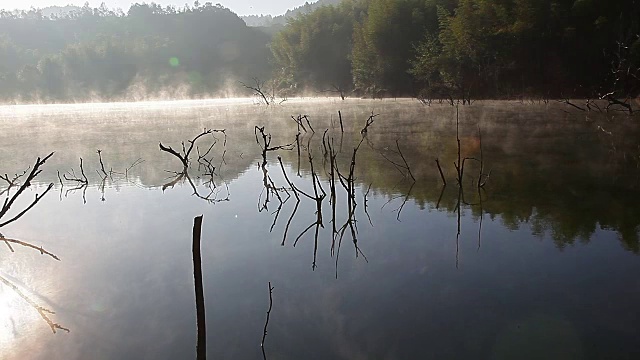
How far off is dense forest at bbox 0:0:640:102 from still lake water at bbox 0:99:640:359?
859 centimetres

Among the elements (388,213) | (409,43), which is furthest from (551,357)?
(409,43)

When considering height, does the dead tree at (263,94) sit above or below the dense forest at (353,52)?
below

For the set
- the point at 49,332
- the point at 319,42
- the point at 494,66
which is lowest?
the point at 49,332

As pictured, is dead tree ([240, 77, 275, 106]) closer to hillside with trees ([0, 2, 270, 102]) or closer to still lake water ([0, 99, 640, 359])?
hillside with trees ([0, 2, 270, 102])

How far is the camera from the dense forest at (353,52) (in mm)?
28094

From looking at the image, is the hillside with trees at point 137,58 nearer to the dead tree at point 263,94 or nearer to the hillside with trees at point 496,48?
the dead tree at point 263,94

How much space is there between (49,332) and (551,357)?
12.6ft

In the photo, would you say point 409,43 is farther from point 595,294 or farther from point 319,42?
point 595,294

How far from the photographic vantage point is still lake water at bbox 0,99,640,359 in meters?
4.19

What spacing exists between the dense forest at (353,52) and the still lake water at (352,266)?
8592 millimetres

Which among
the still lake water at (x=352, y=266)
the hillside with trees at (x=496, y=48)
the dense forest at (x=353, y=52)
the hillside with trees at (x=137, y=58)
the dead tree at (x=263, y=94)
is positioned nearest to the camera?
the still lake water at (x=352, y=266)

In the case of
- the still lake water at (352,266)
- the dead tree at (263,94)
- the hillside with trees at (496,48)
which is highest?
the hillside with trees at (496,48)

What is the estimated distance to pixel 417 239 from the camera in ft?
22.1

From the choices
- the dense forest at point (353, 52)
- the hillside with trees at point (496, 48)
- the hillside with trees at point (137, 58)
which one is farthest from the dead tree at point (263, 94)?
the hillside with trees at point (137, 58)
